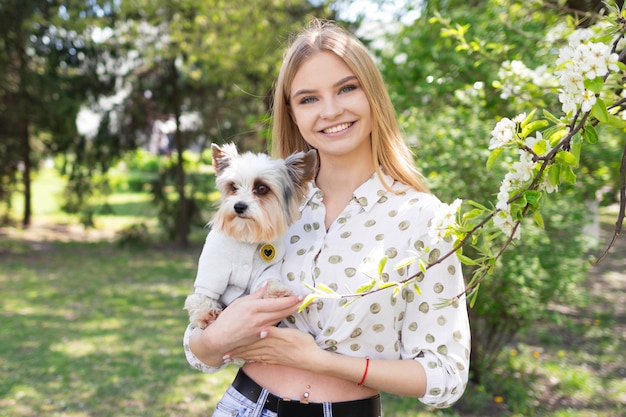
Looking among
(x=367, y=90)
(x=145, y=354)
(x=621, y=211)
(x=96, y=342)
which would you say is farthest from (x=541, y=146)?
(x=96, y=342)

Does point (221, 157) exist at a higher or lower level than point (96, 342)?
higher

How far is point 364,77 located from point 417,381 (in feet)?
3.91

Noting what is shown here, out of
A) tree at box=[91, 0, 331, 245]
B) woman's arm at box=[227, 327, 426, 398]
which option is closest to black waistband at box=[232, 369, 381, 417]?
woman's arm at box=[227, 327, 426, 398]

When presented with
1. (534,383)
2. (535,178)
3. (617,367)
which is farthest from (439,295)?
(617,367)

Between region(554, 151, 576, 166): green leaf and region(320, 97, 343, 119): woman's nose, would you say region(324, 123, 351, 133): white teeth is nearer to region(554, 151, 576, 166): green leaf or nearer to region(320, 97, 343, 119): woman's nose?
region(320, 97, 343, 119): woman's nose

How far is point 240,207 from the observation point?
2521 millimetres

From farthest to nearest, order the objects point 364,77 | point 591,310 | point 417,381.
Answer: point 591,310
point 364,77
point 417,381

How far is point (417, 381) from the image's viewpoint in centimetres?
218

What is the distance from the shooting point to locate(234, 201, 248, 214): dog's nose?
2.52 meters

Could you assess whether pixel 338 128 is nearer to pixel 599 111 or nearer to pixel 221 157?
pixel 221 157

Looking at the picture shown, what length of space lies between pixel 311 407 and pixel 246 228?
760mm

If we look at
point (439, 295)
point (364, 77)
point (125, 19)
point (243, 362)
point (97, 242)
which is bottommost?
point (97, 242)

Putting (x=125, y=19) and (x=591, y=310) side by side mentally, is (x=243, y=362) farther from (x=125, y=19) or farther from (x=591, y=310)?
(x=125, y=19)

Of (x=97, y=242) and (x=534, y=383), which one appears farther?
(x=97, y=242)
